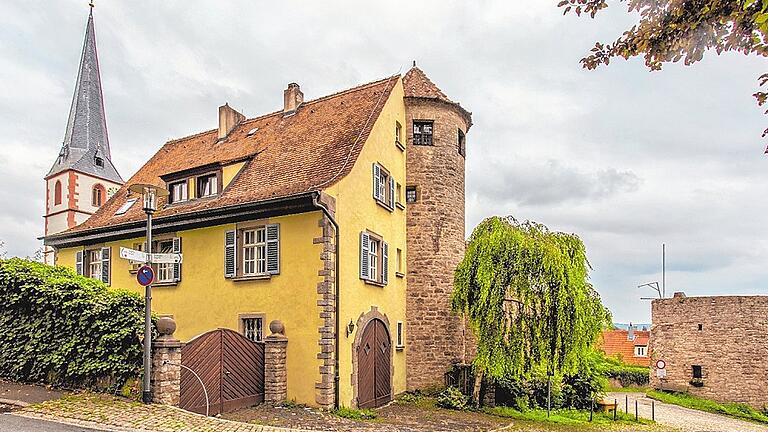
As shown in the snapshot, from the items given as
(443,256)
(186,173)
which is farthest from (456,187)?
(186,173)

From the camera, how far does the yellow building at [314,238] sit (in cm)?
1557

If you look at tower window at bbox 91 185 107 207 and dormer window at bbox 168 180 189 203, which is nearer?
dormer window at bbox 168 180 189 203

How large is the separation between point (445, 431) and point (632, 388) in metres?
25.8

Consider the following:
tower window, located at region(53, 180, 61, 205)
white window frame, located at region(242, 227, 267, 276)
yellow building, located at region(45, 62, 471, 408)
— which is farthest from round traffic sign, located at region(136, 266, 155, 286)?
tower window, located at region(53, 180, 61, 205)

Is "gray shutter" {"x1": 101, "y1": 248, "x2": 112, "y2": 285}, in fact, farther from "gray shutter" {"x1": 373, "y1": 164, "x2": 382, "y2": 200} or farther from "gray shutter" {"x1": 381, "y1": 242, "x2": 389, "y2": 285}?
"gray shutter" {"x1": 373, "y1": 164, "x2": 382, "y2": 200}

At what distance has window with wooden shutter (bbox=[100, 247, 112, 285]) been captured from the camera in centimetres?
2050

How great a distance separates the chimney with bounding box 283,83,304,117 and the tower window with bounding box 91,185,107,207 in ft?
107

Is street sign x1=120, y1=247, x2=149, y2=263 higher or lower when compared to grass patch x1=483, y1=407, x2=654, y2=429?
higher

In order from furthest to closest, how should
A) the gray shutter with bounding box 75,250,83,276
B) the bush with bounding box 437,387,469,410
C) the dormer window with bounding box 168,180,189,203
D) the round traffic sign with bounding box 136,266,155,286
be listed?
the gray shutter with bounding box 75,250,83,276, the dormer window with bounding box 168,180,189,203, the bush with bounding box 437,387,469,410, the round traffic sign with bounding box 136,266,155,286

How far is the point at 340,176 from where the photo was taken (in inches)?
639

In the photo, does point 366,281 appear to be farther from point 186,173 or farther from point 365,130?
point 186,173

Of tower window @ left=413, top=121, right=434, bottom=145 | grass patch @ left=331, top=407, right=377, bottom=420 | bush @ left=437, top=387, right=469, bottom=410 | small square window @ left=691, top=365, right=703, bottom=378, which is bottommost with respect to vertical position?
small square window @ left=691, top=365, right=703, bottom=378

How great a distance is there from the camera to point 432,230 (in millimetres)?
20812

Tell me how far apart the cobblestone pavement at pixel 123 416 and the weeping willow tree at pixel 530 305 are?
866 cm
